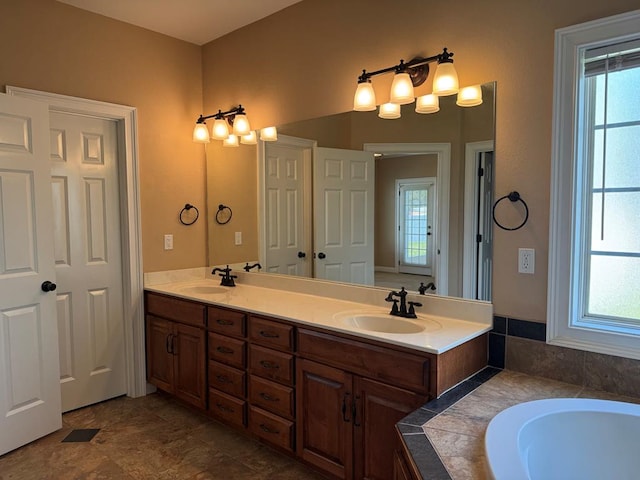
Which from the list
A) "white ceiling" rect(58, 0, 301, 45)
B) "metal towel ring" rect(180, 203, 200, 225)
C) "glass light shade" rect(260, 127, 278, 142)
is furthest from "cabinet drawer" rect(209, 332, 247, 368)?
"white ceiling" rect(58, 0, 301, 45)

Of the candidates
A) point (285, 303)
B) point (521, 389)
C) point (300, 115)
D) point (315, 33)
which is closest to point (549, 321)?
point (521, 389)

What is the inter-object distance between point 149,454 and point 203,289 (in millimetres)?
1135

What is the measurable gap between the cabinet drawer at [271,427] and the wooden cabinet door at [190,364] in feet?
1.58

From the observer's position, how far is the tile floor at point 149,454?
230 centimetres

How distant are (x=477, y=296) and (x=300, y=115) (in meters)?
1.58

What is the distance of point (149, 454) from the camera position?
8.16 ft

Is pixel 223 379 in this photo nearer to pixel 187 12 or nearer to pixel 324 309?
pixel 324 309

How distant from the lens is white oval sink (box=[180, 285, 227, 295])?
3169 mm

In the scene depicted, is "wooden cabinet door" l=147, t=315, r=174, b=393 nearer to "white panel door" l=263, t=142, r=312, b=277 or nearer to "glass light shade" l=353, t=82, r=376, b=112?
"white panel door" l=263, t=142, r=312, b=277

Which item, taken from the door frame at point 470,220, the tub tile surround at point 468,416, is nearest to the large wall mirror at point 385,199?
the door frame at point 470,220

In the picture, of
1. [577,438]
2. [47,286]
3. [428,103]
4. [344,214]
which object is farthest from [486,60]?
[47,286]

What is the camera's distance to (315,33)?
108 inches

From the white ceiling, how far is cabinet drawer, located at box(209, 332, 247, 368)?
2.10 metres

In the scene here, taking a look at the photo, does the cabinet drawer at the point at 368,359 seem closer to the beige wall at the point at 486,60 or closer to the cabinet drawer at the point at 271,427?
the cabinet drawer at the point at 271,427
